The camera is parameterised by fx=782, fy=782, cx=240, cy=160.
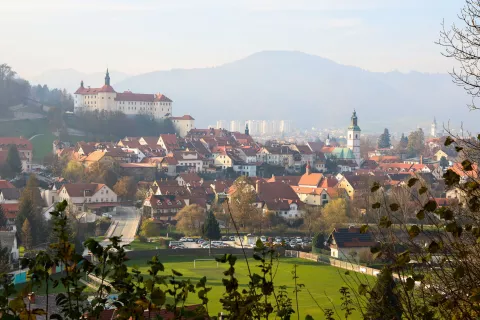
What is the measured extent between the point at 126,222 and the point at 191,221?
3.57m

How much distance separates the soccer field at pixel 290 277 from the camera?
76.7ft

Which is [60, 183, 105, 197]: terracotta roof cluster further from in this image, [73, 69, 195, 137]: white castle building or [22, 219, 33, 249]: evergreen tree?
[73, 69, 195, 137]: white castle building

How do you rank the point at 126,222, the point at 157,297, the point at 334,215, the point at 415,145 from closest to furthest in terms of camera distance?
1. the point at 157,297
2. the point at 126,222
3. the point at 334,215
4. the point at 415,145

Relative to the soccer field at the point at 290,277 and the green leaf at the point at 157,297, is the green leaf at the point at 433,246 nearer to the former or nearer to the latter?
the green leaf at the point at 157,297

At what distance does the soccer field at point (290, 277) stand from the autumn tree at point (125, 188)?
16713 mm

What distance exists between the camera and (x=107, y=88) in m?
84.9

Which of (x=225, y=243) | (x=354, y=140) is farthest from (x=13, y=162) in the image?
(x=354, y=140)

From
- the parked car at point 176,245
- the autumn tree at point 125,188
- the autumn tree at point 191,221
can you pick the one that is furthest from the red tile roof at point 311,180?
the parked car at point 176,245

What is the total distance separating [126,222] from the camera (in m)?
40.7

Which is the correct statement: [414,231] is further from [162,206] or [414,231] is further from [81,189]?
[81,189]

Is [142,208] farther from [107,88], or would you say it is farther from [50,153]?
[107,88]

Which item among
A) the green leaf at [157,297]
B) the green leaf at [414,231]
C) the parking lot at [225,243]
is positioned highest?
the green leaf at [414,231]

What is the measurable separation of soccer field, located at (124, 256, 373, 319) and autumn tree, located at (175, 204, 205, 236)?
7.17m

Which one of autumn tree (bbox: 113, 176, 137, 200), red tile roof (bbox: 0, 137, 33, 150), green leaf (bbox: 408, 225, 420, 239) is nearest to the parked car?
autumn tree (bbox: 113, 176, 137, 200)
